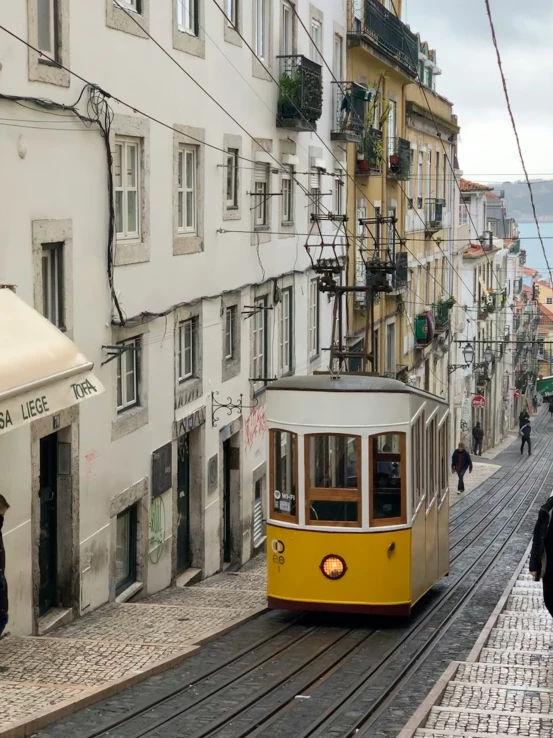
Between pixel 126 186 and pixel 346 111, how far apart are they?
1344cm

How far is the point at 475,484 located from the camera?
37.0m

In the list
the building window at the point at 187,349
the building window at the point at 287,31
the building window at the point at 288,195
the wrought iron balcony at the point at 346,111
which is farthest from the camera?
the wrought iron balcony at the point at 346,111

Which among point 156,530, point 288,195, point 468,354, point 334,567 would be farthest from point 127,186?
point 468,354

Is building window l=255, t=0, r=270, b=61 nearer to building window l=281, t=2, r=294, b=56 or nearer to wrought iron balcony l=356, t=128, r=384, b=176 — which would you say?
building window l=281, t=2, r=294, b=56

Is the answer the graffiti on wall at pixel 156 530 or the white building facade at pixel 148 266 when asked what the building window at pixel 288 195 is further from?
the graffiti on wall at pixel 156 530

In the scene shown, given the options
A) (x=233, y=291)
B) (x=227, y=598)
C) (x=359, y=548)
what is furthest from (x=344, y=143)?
(x=359, y=548)

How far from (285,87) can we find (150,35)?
7052 millimetres

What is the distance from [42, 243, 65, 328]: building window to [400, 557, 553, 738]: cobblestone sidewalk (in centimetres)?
496

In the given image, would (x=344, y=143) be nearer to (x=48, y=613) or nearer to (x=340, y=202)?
(x=340, y=202)

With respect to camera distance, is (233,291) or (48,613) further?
(233,291)

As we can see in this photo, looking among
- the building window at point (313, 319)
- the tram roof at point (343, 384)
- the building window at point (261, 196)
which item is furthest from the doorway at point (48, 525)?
the building window at point (313, 319)

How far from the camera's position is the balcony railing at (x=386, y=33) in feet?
91.8

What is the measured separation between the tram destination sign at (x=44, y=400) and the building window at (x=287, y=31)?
42.4 feet

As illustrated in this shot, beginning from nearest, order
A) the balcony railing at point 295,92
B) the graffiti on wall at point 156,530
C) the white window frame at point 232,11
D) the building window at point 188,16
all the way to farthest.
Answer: the graffiti on wall at point 156,530, the building window at point 188,16, the white window frame at point 232,11, the balcony railing at point 295,92
